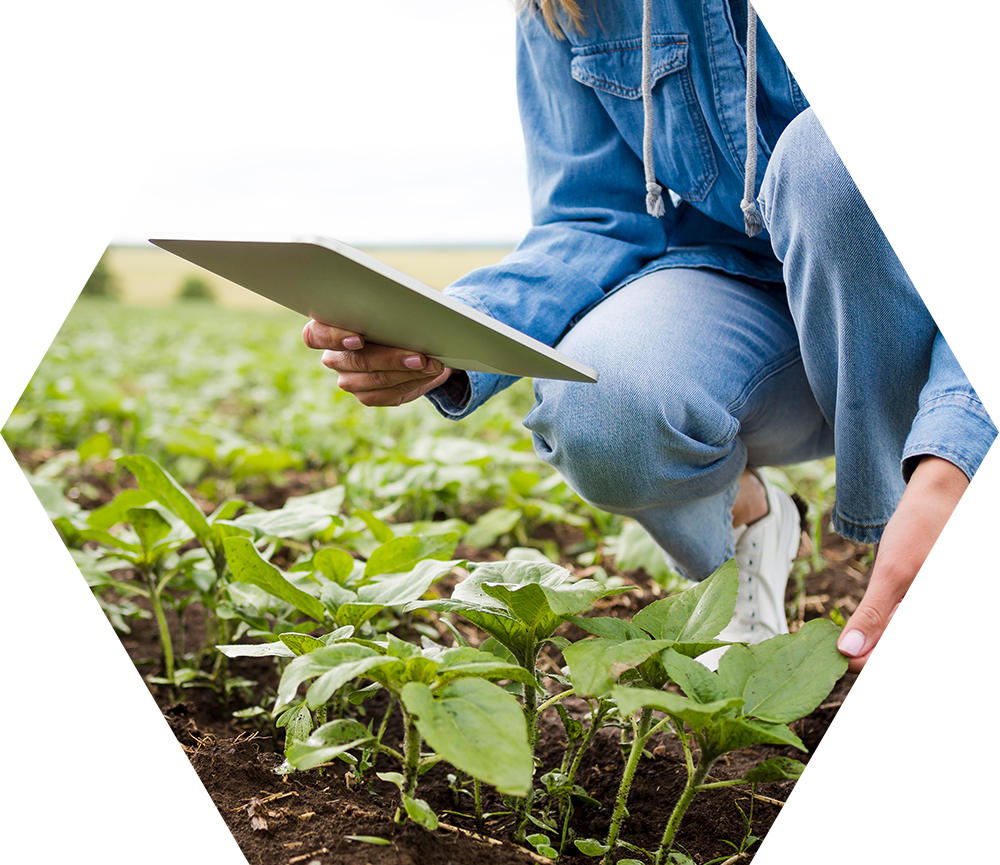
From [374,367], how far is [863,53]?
82cm

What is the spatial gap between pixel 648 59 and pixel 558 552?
1097mm

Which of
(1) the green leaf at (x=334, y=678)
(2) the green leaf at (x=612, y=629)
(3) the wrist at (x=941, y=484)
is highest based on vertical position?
(3) the wrist at (x=941, y=484)

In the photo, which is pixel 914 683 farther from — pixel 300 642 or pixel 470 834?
pixel 300 642

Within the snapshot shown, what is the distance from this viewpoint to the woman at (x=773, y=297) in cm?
98

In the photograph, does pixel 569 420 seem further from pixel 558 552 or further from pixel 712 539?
pixel 558 552

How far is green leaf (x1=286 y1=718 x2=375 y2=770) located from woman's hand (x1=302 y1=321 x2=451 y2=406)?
1.51 feet

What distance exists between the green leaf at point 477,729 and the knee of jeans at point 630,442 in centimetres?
57

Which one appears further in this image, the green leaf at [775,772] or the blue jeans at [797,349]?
the blue jeans at [797,349]

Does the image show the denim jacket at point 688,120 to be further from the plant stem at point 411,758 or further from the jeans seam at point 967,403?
the plant stem at point 411,758

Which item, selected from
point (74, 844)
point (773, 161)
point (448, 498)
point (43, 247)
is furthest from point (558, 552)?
point (43, 247)

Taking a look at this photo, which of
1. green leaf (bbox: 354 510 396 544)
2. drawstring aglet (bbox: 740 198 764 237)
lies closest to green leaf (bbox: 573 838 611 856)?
green leaf (bbox: 354 510 396 544)

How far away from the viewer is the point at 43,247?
68.9 ft

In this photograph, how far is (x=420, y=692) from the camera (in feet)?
2.22

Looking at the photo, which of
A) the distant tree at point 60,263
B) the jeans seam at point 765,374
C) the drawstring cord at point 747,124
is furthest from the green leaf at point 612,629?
the distant tree at point 60,263
